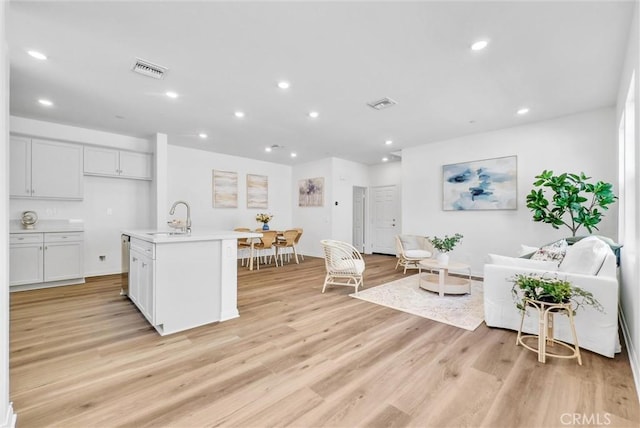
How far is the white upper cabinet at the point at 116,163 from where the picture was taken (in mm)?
4926

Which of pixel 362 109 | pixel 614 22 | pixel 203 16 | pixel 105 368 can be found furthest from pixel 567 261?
pixel 105 368

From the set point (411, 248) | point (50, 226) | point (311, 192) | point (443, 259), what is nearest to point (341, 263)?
point (443, 259)

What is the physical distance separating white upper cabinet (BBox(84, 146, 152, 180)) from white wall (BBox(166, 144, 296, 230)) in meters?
0.62

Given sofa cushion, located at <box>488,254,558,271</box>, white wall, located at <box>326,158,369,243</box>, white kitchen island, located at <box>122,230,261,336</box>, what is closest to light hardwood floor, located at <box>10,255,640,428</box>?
white kitchen island, located at <box>122,230,261,336</box>

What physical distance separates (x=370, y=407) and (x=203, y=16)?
3.02 metres

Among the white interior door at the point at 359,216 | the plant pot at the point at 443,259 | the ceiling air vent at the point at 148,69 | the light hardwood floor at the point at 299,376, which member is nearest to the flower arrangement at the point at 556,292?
the light hardwood floor at the point at 299,376

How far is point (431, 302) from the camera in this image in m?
3.61

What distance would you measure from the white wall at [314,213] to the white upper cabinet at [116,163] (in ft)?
12.6

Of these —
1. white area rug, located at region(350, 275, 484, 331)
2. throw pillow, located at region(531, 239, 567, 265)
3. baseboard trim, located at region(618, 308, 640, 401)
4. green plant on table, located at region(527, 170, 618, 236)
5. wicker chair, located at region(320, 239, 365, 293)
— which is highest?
green plant on table, located at region(527, 170, 618, 236)

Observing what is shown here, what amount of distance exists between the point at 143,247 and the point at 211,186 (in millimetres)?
3921

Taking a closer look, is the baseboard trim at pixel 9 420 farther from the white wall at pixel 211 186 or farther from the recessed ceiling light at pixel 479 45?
the white wall at pixel 211 186

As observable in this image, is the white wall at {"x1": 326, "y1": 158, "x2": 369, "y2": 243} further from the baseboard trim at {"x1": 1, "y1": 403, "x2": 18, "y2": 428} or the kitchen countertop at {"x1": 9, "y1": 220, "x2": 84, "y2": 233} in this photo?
the baseboard trim at {"x1": 1, "y1": 403, "x2": 18, "y2": 428}

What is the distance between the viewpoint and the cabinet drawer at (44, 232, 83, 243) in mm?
4301
